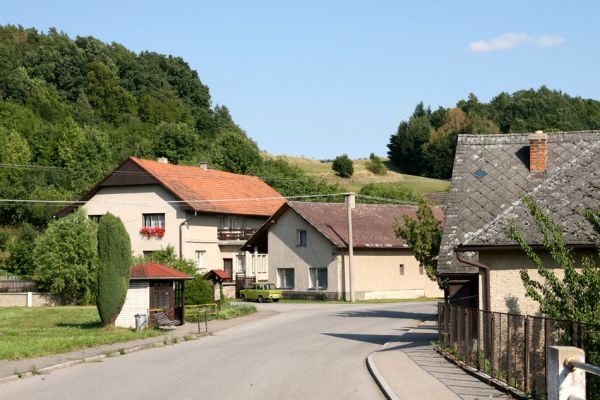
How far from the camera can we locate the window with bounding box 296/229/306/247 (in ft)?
184

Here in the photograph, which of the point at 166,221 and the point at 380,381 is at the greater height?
the point at 166,221

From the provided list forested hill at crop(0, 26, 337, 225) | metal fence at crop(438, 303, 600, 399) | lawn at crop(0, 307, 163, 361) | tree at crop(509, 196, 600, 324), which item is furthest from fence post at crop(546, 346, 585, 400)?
forested hill at crop(0, 26, 337, 225)

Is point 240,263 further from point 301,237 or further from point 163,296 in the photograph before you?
point 163,296

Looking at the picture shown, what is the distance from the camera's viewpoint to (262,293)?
52.8 m

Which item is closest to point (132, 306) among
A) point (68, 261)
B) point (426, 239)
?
point (426, 239)

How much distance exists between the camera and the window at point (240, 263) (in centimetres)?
6228

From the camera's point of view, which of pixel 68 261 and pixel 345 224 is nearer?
pixel 68 261

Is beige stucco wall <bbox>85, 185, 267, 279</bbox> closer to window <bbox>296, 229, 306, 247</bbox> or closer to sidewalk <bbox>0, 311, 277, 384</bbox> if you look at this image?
window <bbox>296, 229, 306, 247</bbox>

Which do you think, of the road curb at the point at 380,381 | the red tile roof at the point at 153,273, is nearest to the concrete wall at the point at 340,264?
the red tile roof at the point at 153,273

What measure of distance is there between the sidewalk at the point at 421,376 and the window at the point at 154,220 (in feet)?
116

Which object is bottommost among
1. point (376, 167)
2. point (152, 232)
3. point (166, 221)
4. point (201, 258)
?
point (201, 258)

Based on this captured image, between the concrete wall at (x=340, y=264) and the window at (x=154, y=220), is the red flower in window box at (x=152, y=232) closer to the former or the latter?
the window at (x=154, y=220)

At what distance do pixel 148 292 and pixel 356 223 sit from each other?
86.7ft

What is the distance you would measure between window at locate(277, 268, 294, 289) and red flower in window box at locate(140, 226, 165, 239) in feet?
26.8
